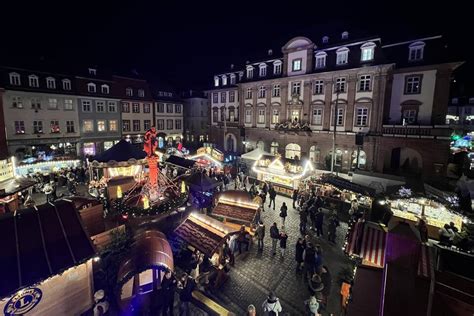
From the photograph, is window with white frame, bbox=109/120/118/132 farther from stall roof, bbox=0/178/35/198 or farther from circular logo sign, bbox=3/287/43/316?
circular logo sign, bbox=3/287/43/316

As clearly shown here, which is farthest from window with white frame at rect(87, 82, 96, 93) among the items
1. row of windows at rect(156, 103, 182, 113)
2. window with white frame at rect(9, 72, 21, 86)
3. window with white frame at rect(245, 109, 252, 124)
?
window with white frame at rect(245, 109, 252, 124)

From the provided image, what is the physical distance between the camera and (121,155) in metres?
17.9

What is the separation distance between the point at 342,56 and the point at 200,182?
65.9 ft

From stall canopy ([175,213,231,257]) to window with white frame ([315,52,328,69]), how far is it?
75.8 ft

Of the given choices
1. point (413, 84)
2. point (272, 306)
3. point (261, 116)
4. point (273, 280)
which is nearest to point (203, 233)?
point (273, 280)

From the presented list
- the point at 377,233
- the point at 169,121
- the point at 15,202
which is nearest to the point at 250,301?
the point at 377,233

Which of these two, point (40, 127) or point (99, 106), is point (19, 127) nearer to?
point (40, 127)

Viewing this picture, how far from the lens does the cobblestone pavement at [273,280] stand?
8.51 m

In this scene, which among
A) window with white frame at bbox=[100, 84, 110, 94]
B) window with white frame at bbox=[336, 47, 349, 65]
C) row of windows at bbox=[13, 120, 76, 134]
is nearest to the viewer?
window with white frame at bbox=[336, 47, 349, 65]

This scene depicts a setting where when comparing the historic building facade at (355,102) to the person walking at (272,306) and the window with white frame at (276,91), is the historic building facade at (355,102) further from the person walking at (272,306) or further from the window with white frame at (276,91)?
the person walking at (272,306)

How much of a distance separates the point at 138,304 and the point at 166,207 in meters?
4.64

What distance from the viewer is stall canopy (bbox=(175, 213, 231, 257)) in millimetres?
9172

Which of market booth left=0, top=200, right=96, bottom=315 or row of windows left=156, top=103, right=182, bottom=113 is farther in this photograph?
row of windows left=156, top=103, right=182, bottom=113

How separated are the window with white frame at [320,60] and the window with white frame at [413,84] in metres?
8.03
